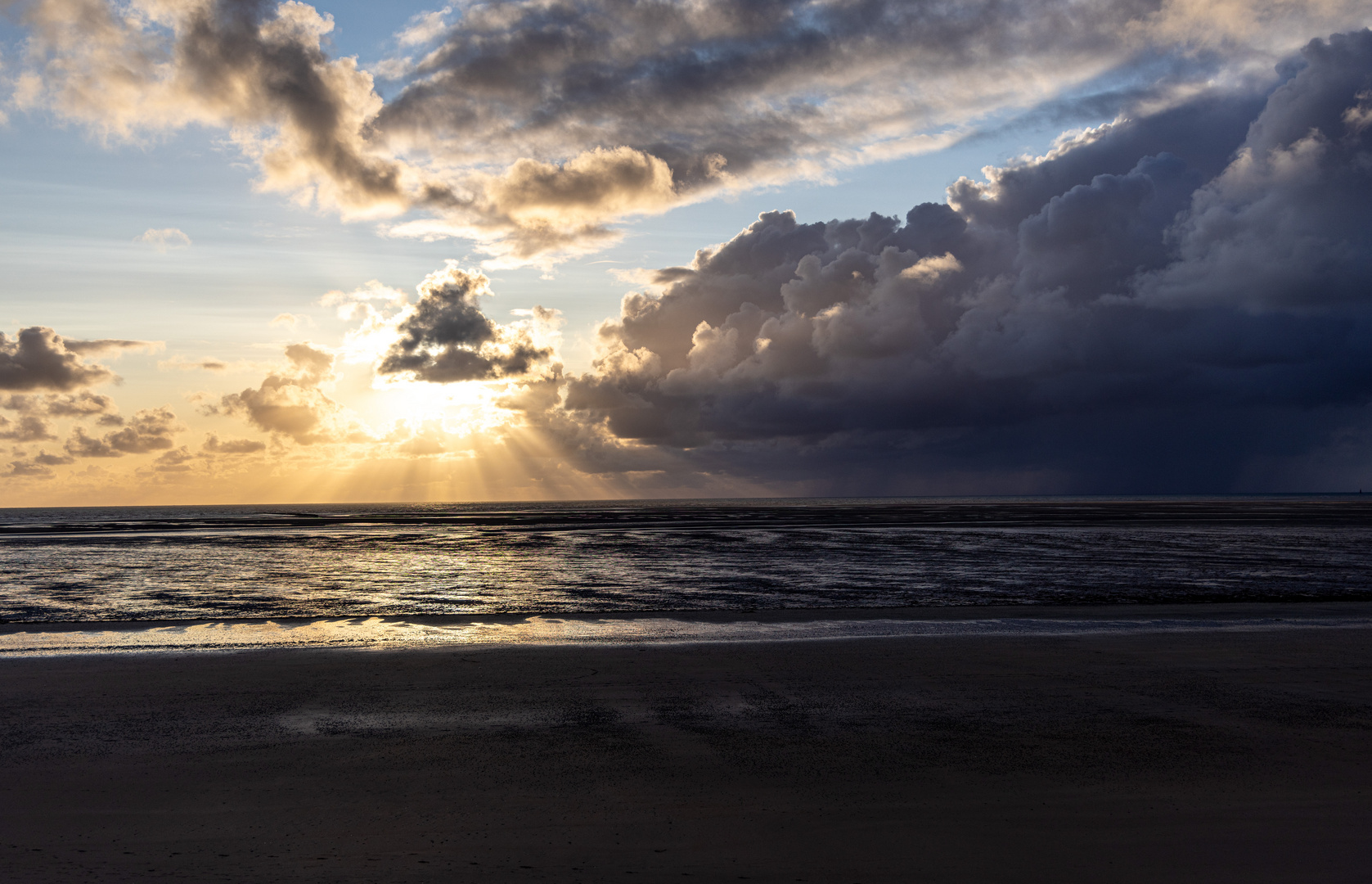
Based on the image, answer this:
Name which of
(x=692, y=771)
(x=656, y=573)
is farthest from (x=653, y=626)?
(x=656, y=573)

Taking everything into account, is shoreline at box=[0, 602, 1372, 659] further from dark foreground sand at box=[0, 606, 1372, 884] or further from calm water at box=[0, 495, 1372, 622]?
dark foreground sand at box=[0, 606, 1372, 884]

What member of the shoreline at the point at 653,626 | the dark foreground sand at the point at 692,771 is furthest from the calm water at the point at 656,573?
the dark foreground sand at the point at 692,771

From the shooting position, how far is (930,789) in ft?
24.0

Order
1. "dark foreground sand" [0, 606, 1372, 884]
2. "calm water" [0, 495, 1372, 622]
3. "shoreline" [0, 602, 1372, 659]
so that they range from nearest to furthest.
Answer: "dark foreground sand" [0, 606, 1372, 884] → "shoreline" [0, 602, 1372, 659] → "calm water" [0, 495, 1372, 622]

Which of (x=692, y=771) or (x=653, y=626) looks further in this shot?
(x=653, y=626)

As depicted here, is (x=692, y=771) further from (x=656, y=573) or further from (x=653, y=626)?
(x=656, y=573)

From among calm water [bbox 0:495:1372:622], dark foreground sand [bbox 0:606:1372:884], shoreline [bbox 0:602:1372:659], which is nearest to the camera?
dark foreground sand [bbox 0:606:1372:884]

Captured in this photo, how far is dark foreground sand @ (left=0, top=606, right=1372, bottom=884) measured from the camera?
5.99 m

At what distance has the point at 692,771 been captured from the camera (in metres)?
7.85

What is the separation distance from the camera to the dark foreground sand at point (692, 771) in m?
5.99

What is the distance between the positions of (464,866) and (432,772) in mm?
2200

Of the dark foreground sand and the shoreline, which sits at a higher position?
the dark foreground sand

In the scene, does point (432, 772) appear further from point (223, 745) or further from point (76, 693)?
point (76, 693)

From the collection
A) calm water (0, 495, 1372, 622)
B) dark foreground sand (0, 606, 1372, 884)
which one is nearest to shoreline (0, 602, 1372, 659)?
calm water (0, 495, 1372, 622)
